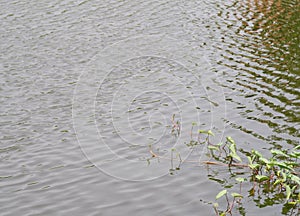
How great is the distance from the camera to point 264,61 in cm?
1401

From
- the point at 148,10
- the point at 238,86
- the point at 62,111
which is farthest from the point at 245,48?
the point at 62,111

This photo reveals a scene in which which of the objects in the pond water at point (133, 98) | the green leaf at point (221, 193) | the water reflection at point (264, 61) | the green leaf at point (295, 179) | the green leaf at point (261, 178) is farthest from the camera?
the water reflection at point (264, 61)

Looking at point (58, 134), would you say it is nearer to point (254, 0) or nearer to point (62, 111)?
point (62, 111)

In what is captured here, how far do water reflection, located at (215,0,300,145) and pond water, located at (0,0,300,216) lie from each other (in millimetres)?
34

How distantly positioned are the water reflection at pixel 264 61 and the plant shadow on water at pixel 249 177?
1058mm

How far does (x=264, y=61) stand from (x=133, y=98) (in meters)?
4.10

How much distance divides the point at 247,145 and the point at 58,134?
3.68 m

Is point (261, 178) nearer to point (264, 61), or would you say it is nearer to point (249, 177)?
point (249, 177)

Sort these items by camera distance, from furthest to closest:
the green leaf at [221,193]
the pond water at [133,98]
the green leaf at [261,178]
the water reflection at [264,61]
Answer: the water reflection at [264,61]
the pond water at [133,98]
the green leaf at [261,178]
the green leaf at [221,193]

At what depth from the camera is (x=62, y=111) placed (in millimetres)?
11383

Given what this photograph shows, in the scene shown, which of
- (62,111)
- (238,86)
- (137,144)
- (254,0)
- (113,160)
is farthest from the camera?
(254,0)

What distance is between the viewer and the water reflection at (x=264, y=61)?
35.9 ft

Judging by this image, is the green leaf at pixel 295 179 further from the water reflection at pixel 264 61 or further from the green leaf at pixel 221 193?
the water reflection at pixel 264 61

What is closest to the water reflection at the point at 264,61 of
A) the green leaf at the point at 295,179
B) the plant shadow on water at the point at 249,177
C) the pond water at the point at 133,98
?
the pond water at the point at 133,98
